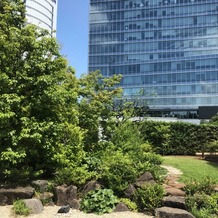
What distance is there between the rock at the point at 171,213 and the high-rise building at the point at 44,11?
203 feet

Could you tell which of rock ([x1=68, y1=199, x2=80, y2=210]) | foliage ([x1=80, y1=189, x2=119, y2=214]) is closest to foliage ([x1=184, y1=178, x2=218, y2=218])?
foliage ([x1=80, y1=189, x2=119, y2=214])

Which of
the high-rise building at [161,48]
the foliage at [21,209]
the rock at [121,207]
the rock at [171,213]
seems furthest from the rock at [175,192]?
the high-rise building at [161,48]

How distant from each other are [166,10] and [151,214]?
93.1 m

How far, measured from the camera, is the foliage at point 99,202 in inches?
311

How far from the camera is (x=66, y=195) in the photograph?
8430 mm

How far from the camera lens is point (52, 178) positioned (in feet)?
31.4

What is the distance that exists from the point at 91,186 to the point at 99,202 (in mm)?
681

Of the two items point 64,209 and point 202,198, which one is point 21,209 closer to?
point 64,209

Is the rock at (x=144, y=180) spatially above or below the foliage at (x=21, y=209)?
above

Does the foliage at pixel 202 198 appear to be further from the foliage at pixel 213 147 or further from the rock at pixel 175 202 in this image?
the foliage at pixel 213 147

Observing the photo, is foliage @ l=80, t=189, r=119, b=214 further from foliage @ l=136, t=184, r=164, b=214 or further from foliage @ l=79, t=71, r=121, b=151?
foliage @ l=79, t=71, r=121, b=151

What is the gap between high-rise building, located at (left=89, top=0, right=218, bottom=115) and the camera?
286ft

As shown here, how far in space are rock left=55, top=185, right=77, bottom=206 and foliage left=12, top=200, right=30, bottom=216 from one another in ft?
3.15

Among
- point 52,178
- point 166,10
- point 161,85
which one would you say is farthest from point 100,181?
point 166,10
